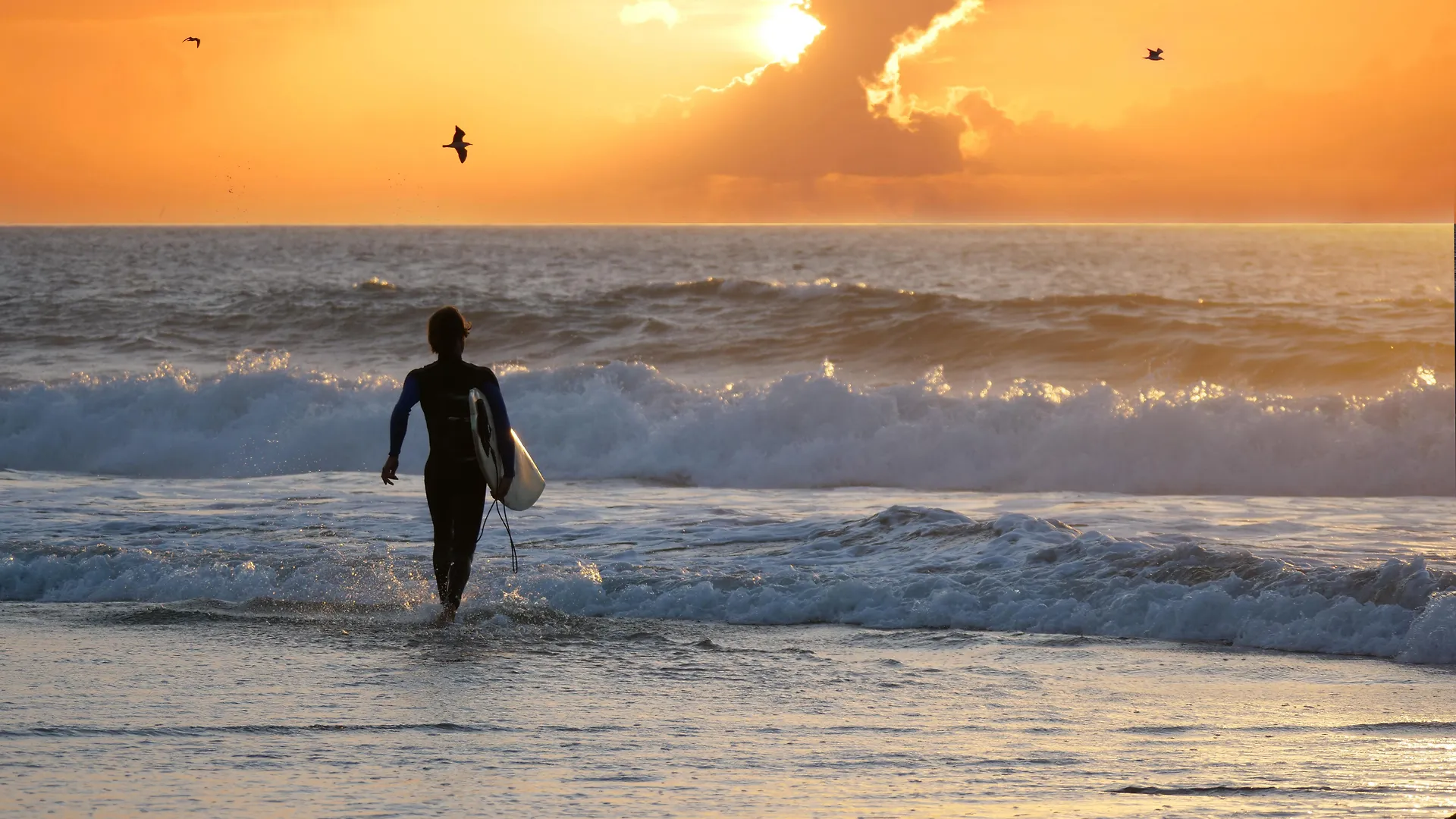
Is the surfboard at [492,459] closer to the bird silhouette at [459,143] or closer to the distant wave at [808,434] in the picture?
the bird silhouette at [459,143]

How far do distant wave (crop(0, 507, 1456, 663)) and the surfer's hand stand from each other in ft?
2.15

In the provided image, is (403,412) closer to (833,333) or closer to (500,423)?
(500,423)

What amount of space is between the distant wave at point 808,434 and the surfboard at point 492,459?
773 cm

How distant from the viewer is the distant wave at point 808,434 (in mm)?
14961

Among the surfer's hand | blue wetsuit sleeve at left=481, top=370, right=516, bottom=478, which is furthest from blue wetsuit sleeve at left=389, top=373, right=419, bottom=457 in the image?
the surfer's hand

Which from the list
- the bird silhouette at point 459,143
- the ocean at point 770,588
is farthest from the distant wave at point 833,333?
the bird silhouette at point 459,143

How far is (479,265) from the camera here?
5234 centimetres

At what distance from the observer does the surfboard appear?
273 inches

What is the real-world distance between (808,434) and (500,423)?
946cm

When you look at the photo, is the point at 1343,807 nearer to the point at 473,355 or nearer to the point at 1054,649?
the point at 1054,649

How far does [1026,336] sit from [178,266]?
108 ft

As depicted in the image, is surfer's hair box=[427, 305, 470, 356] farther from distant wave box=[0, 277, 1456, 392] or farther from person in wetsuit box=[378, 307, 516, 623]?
distant wave box=[0, 277, 1456, 392]

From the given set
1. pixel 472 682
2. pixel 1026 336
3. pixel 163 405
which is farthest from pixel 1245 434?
Result: pixel 163 405

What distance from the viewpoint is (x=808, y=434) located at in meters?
16.2
